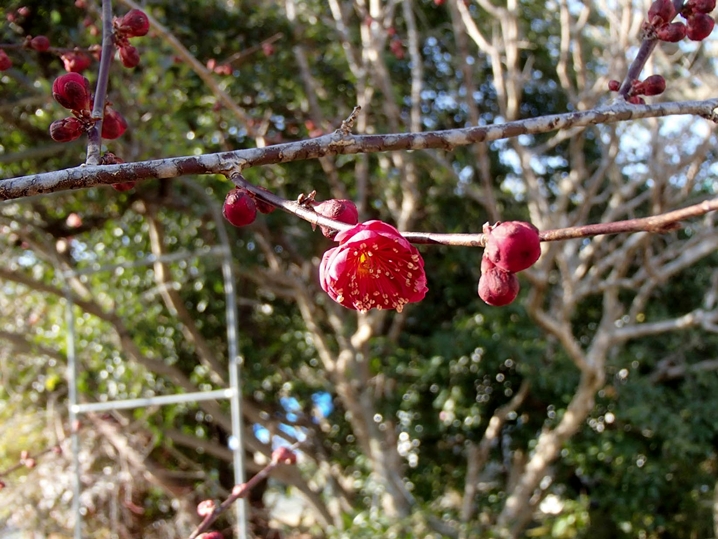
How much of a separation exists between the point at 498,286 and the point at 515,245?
0.29ft

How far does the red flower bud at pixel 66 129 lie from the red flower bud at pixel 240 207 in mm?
234

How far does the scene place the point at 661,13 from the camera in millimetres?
979

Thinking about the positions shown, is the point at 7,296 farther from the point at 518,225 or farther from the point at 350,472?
the point at 518,225

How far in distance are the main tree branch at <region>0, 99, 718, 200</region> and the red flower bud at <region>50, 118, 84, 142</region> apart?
17 centimetres

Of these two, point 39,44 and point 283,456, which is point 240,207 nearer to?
point 283,456

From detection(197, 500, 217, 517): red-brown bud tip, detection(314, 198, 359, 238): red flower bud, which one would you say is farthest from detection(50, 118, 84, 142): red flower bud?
detection(197, 500, 217, 517): red-brown bud tip

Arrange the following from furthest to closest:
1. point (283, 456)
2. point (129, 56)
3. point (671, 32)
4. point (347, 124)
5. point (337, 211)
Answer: point (283, 456) → point (129, 56) → point (671, 32) → point (347, 124) → point (337, 211)

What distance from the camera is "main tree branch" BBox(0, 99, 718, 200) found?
2.20 feet

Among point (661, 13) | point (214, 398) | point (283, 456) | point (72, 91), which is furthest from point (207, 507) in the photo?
point (214, 398)

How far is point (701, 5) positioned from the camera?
39.2 inches

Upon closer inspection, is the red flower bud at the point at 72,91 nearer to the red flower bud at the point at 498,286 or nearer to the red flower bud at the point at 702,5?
the red flower bud at the point at 498,286

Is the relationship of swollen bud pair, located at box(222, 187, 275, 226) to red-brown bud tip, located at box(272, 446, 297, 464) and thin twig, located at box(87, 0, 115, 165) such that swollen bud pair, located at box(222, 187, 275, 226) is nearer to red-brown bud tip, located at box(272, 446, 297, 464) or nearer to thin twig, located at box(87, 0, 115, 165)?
thin twig, located at box(87, 0, 115, 165)

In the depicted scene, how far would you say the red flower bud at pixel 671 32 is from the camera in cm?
98

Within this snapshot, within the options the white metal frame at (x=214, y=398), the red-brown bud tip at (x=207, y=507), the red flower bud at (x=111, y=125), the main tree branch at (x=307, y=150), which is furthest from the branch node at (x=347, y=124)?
the white metal frame at (x=214, y=398)
